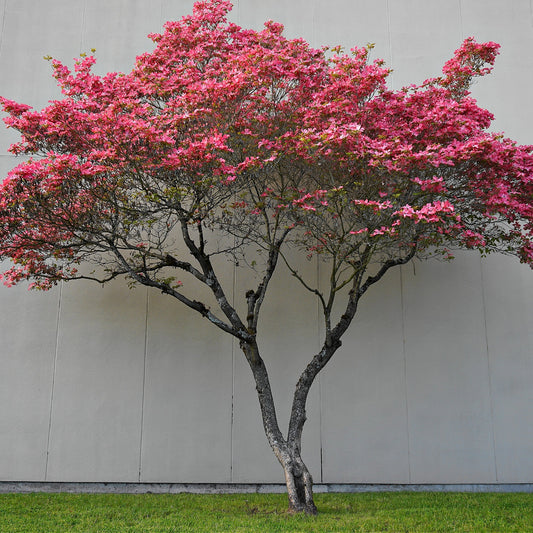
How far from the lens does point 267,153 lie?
6.08 meters

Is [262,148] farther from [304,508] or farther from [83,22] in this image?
[83,22]

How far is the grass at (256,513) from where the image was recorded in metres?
5.36

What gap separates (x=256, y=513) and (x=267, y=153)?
12.8ft

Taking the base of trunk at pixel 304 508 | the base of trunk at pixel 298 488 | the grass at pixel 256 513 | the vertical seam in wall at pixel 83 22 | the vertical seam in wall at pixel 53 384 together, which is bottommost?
the grass at pixel 256 513

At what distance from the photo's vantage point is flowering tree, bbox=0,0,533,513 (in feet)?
18.8

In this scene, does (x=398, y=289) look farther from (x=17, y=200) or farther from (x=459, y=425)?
(x=17, y=200)

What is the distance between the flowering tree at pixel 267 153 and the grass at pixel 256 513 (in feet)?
1.93

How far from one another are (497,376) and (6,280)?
6.99 meters

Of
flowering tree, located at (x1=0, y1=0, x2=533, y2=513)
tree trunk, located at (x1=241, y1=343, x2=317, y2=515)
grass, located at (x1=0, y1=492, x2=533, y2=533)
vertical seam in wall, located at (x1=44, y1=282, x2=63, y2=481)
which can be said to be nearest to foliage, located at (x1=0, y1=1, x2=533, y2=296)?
flowering tree, located at (x1=0, y1=0, x2=533, y2=513)

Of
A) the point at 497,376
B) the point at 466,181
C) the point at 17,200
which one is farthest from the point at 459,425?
the point at 17,200

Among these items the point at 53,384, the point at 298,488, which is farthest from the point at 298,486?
the point at 53,384

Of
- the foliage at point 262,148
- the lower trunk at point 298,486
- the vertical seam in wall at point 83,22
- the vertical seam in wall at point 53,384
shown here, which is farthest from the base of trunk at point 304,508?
the vertical seam in wall at point 83,22

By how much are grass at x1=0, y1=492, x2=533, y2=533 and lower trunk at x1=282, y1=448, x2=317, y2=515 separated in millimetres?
160

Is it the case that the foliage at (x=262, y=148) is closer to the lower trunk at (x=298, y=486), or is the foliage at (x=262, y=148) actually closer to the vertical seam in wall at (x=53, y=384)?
the vertical seam in wall at (x=53, y=384)
